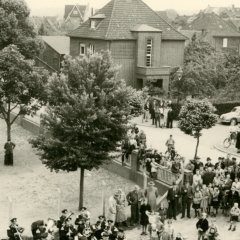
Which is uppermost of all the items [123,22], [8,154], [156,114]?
[123,22]

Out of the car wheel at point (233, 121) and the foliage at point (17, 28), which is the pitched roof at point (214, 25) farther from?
the foliage at point (17, 28)

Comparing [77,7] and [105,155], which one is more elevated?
[77,7]

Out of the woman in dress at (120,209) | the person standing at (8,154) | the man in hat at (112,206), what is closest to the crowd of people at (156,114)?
the person standing at (8,154)

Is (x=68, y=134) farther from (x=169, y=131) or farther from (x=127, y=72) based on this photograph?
(x=127, y=72)

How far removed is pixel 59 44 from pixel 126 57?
14675 millimetres

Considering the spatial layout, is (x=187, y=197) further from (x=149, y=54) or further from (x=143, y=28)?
(x=149, y=54)

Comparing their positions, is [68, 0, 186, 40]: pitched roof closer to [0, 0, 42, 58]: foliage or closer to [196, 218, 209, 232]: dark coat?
[0, 0, 42, 58]: foliage

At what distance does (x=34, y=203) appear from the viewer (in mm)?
24828

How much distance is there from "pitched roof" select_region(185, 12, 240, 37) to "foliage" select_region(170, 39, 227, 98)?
77.8 feet

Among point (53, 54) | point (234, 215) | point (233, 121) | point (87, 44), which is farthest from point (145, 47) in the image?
point (234, 215)

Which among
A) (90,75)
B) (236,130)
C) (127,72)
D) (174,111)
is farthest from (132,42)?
(90,75)

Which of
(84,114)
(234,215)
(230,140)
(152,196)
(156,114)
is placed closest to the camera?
(234,215)

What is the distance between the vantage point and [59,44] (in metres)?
61.8

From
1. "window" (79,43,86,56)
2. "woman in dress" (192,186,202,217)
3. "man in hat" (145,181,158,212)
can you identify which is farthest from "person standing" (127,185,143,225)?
"window" (79,43,86,56)
